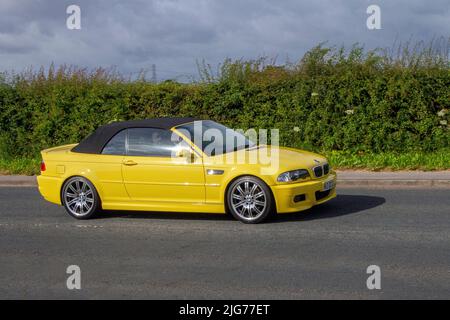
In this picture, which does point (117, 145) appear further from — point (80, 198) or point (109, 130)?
point (80, 198)

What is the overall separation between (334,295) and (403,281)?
2.70ft

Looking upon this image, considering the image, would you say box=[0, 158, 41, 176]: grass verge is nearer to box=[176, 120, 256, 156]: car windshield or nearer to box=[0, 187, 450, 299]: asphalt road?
box=[0, 187, 450, 299]: asphalt road

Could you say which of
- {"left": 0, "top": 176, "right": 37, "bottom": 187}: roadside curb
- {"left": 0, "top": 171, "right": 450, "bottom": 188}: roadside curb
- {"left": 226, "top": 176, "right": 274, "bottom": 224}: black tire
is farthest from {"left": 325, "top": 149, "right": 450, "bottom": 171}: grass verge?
{"left": 0, "top": 176, "right": 37, "bottom": 187}: roadside curb

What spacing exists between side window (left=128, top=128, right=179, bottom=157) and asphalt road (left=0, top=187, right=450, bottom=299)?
103 centimetres

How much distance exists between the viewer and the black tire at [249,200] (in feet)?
32.4

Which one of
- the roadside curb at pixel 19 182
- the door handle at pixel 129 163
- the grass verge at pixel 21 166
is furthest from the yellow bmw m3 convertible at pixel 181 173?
the grass verge at pixel 21 166

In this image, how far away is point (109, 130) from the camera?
36.9 feet

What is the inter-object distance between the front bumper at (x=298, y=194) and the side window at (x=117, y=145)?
256cm

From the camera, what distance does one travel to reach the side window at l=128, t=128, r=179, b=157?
1062 cm

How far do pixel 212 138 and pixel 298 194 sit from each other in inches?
66.6

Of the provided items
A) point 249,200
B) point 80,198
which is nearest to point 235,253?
point 249,200

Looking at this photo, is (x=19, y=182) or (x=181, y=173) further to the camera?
(x=19, y=182)

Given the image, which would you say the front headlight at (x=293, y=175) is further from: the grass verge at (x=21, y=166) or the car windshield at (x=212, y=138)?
the grass verge at (x=21, y=166)
